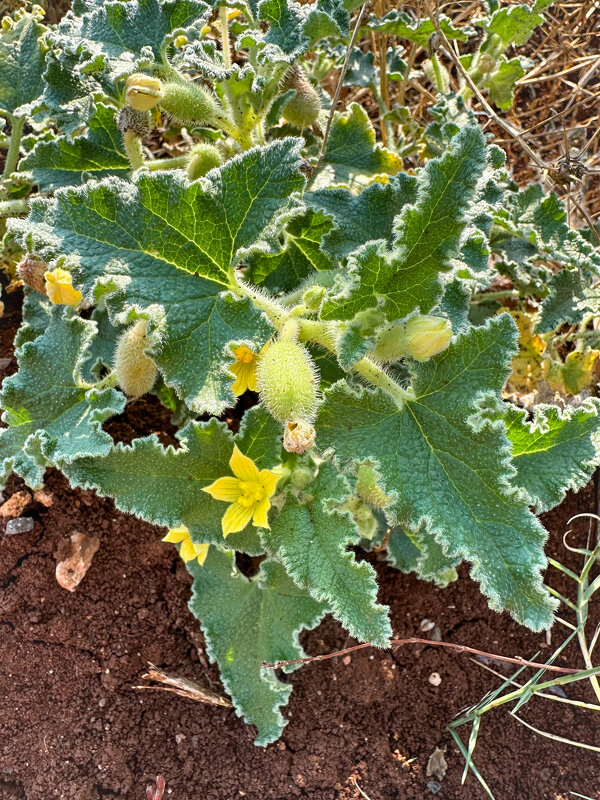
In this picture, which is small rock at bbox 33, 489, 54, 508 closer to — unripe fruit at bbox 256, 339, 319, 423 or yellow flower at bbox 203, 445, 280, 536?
yellow flower at bbox 203, 445, 280, 536

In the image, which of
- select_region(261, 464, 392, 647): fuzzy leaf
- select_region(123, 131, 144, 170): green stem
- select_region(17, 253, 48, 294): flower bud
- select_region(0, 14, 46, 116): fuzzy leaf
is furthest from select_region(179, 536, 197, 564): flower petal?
select_region(0, 14, 46, 116): fuzzy leaf

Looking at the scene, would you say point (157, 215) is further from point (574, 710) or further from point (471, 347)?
point (574, 710)

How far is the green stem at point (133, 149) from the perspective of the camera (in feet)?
6.70

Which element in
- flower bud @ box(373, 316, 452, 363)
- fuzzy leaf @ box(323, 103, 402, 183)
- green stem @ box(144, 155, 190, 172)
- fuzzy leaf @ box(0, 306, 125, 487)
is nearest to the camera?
flower bud @ box(373, 316, 452, 363)

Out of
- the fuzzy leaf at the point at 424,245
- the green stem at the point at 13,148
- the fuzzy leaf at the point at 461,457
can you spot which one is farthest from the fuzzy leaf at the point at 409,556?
the green stem at the point at 13,148

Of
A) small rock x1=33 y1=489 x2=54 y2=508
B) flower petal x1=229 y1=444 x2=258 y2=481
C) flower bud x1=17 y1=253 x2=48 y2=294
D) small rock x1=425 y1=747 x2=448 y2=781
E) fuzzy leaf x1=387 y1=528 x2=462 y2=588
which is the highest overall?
flower bud x1=17 y1=253 x2=48 y2=294

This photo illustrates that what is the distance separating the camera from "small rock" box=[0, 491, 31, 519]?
7.61 ft

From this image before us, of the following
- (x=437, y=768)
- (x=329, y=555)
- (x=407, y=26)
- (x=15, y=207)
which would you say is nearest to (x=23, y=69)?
(x=15, y=207)

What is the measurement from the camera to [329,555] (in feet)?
5.68

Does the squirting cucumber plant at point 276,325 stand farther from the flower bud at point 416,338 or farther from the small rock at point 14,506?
the small rock at point 14,506

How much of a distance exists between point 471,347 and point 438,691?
49.1 inches

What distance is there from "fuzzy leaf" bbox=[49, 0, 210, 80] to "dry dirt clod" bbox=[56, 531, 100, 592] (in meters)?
1.42

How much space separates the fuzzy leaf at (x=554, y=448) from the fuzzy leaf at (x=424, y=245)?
425mm

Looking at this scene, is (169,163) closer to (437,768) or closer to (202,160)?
(202,160)
